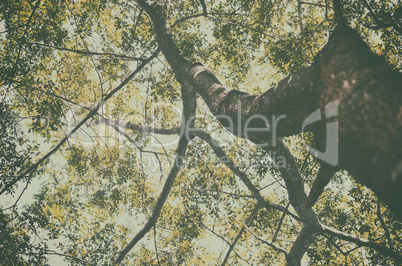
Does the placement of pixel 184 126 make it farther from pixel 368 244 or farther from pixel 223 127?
pixel 368 244

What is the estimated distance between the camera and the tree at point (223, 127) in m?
1.45

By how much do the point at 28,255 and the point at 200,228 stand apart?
179 inches

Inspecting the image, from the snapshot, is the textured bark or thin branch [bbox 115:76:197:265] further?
thin branch [bbox 115:76:197:265]

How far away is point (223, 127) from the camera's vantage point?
4.24 metres

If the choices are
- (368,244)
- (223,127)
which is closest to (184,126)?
(223,127)

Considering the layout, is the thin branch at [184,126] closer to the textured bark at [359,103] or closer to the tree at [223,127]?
the tree at [223,127]

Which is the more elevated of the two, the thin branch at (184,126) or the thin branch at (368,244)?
the thin branch at (184,126)

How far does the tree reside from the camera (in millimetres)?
1451

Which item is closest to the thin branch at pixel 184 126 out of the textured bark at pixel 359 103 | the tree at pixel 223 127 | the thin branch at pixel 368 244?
the tree at pixel 223 127

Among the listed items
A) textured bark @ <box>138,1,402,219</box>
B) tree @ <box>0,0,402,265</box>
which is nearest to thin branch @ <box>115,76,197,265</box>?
tree @ <box>0,0,402,265</box>

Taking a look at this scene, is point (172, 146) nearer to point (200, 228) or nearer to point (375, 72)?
point (200, 228)

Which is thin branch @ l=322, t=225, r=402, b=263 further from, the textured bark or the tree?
the textured bark

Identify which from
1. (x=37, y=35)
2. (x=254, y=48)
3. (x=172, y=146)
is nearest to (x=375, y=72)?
(x=254, y=48)

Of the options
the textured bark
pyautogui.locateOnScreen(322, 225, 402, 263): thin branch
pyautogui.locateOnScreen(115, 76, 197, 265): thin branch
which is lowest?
the textured bark
